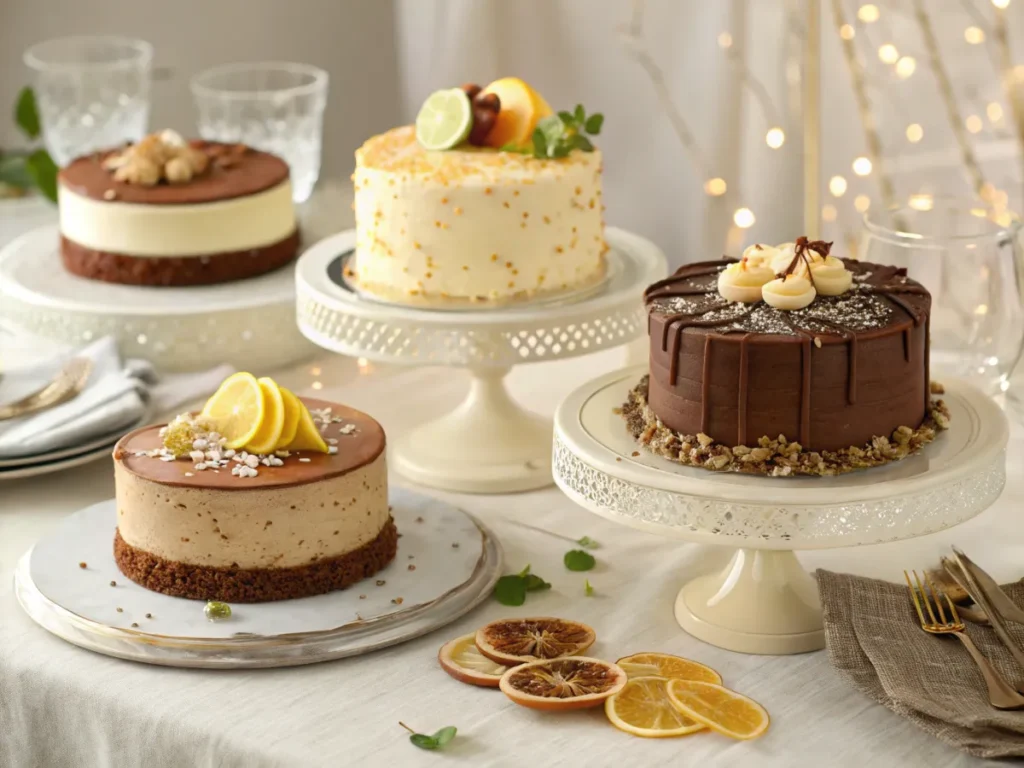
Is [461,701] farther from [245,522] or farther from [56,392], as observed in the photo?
[56,392]

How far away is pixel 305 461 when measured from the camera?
1483 mm

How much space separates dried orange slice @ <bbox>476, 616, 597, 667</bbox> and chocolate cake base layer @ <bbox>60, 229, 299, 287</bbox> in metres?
1.07

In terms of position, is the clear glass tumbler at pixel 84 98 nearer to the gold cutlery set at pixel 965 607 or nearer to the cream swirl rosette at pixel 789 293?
the cream swirl rosette at pixel 789 293

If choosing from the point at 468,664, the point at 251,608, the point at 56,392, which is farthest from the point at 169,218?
the point at 468,664

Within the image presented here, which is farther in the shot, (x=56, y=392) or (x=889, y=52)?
(x=889, y=52)

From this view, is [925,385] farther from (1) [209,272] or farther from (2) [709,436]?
(1) [209,272]

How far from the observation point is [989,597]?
4.50 feet

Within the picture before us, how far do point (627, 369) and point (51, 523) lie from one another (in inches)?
29.3

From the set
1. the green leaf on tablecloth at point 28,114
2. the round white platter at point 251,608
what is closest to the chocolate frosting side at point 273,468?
the round white platter at point 251,608

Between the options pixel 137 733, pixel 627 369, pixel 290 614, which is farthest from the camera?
pixel 627 369

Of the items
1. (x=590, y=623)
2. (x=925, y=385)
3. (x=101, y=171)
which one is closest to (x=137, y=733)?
(x=590, y=623)

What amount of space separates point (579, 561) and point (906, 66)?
156 centimetres

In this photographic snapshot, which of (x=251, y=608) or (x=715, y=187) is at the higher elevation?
(x=715, y=187)

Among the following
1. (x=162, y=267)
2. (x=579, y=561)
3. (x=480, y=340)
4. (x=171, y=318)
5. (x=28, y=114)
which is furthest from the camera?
(x=28, y=114)
